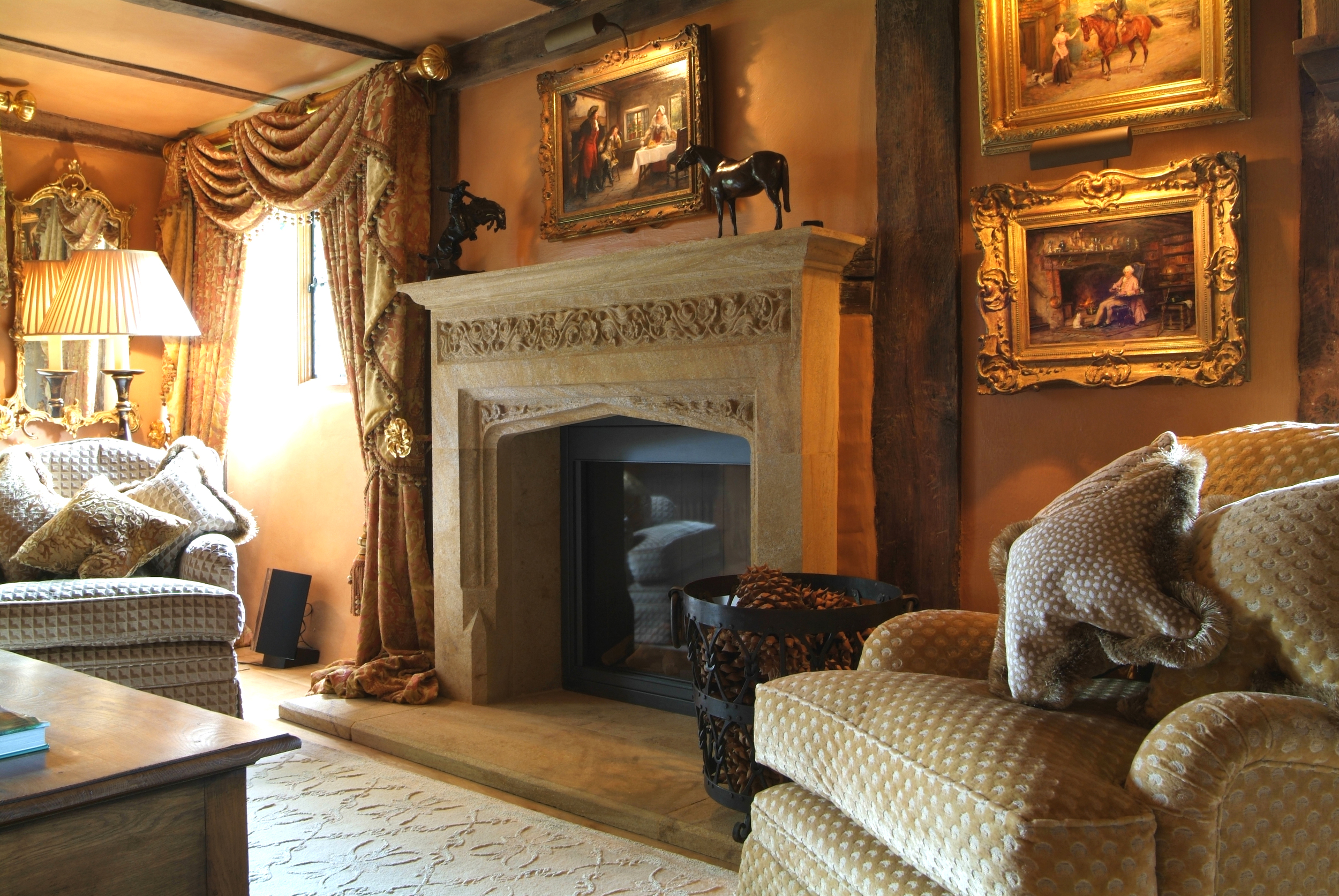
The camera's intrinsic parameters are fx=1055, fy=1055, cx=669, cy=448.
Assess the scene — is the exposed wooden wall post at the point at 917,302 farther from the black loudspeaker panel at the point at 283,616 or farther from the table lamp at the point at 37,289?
the table lamp at the point at 37,289

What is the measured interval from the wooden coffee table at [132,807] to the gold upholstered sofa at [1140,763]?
853mm

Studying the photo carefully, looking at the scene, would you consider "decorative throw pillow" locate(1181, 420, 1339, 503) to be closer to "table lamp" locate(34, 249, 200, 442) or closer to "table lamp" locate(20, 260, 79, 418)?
"table lamp" locate(34, 249, 200, 442)

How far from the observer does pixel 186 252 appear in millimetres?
4914

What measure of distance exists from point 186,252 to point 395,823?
3.37 m

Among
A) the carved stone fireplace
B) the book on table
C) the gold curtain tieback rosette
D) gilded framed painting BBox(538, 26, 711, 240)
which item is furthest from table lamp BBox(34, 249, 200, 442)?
the book on table

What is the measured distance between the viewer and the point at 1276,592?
1.26 meters

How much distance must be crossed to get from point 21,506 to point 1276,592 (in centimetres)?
360

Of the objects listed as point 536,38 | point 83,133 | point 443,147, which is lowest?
point 443,147

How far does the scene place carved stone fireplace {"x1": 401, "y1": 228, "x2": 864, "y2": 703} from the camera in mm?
2668

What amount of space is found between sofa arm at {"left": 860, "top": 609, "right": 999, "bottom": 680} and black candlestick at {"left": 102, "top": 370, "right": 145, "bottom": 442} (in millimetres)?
3484

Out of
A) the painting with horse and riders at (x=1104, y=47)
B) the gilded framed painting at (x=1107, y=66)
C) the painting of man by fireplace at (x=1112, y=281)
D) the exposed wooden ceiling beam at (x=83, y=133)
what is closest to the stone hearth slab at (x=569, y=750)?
the painting of man by fireplace at (x=1112, y=281)

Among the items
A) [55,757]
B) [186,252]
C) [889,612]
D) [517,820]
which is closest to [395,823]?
[517,820]

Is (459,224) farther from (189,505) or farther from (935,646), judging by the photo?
(935,646)

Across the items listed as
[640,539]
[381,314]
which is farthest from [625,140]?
[640,539]
